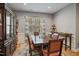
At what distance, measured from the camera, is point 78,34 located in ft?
12.5

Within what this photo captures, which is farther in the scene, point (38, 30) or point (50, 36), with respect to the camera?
point (50, 36)

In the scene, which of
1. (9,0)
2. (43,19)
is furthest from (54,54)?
(9,0)

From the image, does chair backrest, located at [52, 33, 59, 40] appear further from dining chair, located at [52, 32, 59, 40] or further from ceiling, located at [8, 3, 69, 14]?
ceiling, located at [8, 3, 69, 14]

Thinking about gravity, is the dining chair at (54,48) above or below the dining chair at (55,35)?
below

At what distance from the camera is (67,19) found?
398cm

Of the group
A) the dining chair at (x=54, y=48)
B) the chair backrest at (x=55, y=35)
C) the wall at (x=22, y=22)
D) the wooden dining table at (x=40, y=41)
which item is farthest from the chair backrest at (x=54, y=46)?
the chair backrest at (x=55, y=35)

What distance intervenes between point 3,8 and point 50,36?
1465 mm

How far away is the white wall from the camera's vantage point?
3625mm

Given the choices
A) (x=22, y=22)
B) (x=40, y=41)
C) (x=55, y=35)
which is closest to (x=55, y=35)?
(x=55, y=35)

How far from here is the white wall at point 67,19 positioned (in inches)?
143

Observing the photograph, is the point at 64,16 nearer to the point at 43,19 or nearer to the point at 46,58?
the point at 43,19

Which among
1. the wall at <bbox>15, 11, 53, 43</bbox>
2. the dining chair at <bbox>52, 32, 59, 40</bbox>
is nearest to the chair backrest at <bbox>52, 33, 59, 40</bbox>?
the dining chair at <bbox>52, 32, 59, 40</bbox>

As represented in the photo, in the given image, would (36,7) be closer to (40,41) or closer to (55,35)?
(40,41)

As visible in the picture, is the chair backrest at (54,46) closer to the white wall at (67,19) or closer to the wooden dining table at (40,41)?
the wooden dining table at (40,41)
